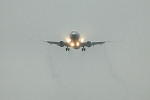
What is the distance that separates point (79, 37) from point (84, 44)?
4.95m

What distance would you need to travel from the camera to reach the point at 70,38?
87.9 m

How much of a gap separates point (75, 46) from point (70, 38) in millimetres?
3831

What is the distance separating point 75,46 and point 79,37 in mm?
4004

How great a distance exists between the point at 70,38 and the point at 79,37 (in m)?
2.95

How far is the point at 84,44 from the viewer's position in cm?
9181

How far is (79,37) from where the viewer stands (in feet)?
288

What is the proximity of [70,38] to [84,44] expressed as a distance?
21.0ft

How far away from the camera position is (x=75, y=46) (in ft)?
296
